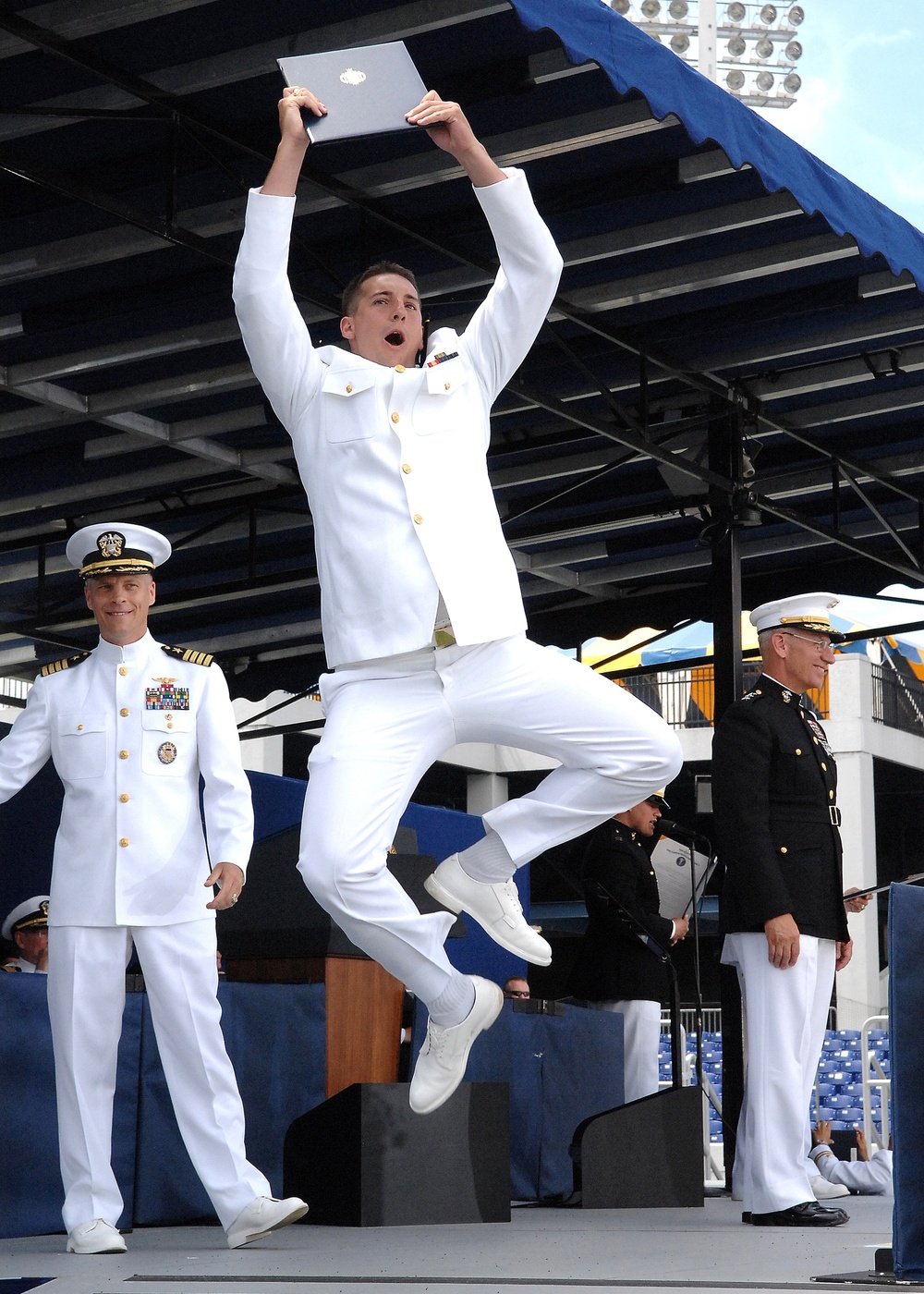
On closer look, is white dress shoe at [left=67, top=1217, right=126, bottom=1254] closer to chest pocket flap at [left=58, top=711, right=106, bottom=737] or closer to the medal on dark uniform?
chest pocket flap at [left=58, top=711, right=106, bottom=737]

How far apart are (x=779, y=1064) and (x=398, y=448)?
2.67 metres

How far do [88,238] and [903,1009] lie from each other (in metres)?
5.23

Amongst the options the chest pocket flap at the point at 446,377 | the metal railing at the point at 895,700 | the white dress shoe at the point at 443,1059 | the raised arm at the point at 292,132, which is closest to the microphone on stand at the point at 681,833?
the white dress shoe at the point at 443,1059

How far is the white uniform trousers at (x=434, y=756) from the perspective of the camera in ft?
12.0

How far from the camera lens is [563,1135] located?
24.4 feet

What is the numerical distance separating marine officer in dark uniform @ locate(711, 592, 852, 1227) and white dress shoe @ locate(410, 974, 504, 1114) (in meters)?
1.79

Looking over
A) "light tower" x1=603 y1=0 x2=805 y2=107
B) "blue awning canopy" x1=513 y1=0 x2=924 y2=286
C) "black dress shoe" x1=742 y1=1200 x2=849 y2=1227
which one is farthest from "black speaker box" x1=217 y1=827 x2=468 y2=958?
"light tower" x1=603 y1=0 x2=805 y2=107

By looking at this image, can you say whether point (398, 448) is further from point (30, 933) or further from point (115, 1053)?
point (30, 933)

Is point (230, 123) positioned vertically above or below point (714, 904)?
above

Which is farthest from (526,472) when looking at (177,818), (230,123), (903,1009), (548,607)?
(903,1009)

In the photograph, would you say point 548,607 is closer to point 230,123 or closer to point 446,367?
point 230,123

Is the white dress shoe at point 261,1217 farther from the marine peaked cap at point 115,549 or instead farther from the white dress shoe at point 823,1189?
the white dress shoe at point 823,1189

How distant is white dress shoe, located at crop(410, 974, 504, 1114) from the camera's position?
3818 millimetres

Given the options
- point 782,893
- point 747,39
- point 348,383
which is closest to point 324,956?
point 782,893
